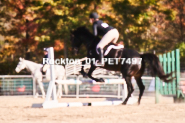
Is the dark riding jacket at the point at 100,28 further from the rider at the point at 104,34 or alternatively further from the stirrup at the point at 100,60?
the stirrup at the point at 100,60

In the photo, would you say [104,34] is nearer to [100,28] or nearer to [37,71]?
[100,28]

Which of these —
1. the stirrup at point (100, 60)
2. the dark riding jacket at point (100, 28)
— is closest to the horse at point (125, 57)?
the stirrup at point (100, 60)

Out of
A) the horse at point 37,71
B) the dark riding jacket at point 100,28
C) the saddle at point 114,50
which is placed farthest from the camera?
the horse at point 37,71

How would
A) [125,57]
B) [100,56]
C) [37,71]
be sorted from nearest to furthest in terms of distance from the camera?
[100,56]
[125,57]
[37,71]

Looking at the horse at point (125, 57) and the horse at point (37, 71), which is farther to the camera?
the horse at point (37, 71)

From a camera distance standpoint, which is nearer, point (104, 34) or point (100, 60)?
point (100, 60)

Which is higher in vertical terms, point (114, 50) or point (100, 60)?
point (114, 50)

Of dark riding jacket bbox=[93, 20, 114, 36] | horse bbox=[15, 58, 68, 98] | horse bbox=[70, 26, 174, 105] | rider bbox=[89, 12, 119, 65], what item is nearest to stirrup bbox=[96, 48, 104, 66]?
rider bbox=[89, 12, 119, 65]

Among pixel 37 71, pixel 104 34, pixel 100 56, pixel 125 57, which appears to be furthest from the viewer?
pixel 37 71

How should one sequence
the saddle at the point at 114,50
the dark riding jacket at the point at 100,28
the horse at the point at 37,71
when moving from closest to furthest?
the dark riding jacket at the point at 100,28, the saddle at the point at 114,50, the horse at the point at 37,71

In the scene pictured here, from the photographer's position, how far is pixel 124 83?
1152 cm

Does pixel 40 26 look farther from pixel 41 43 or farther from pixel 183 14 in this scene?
pixel 183 14

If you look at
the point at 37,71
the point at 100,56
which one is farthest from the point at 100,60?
the point at 37,71

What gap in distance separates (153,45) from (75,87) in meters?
10.9
